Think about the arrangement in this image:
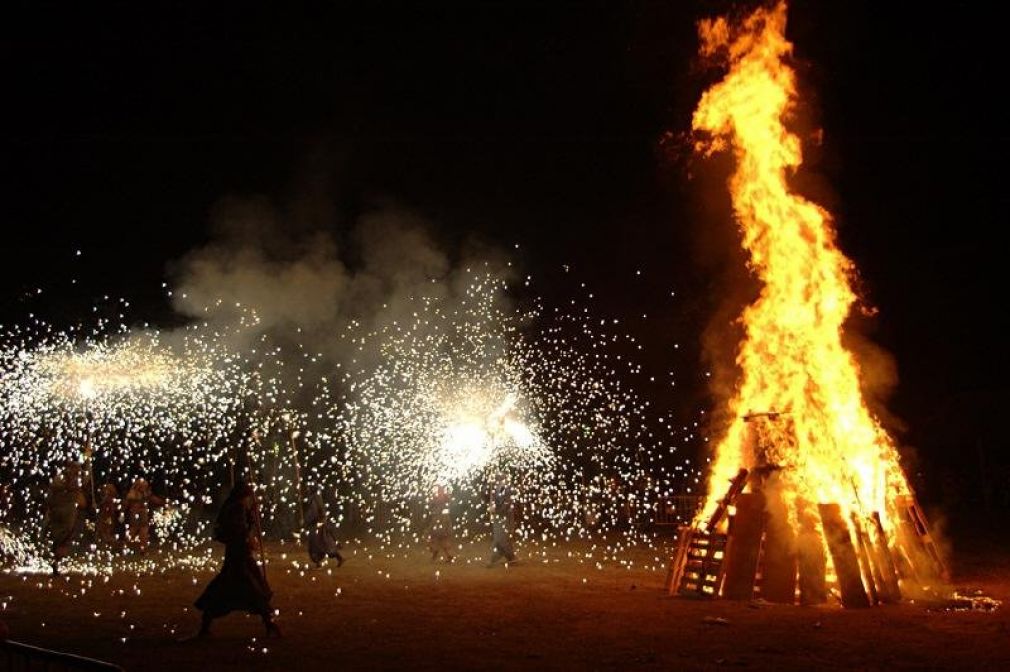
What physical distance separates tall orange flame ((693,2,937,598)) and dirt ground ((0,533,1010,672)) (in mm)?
2246

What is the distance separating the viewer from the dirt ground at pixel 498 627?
28.2ft

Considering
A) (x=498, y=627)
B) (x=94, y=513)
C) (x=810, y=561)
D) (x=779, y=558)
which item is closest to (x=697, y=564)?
(x=779, y=558)

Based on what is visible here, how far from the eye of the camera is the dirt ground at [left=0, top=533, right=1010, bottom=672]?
859 centimetres

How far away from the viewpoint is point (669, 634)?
9.84m

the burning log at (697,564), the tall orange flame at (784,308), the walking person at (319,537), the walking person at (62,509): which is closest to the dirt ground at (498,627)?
the burning log at (697,564)

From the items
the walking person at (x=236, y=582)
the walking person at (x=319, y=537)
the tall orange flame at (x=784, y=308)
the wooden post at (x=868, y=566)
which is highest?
the tall orange flame at (x=784, y=308)

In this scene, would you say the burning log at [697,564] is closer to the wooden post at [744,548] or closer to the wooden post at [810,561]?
the wooden post at [744,548]

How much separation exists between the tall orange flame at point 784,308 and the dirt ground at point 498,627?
2246 millimetres

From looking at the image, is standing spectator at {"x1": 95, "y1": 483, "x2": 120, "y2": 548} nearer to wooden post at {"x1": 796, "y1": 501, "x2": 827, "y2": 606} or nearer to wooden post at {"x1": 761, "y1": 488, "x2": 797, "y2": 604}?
wooden post at {"x1": 761, "y1": 488, "x2": 797, "y2": 604}

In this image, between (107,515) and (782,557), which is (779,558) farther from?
(107,515)

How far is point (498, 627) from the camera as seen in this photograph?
10.4 metres

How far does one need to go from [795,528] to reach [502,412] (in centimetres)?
1454

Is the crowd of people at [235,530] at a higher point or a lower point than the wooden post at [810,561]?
lower

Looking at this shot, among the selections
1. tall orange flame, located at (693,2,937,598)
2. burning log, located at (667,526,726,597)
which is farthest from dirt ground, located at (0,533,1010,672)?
tall orange flame, located at (693,2,937,598)
